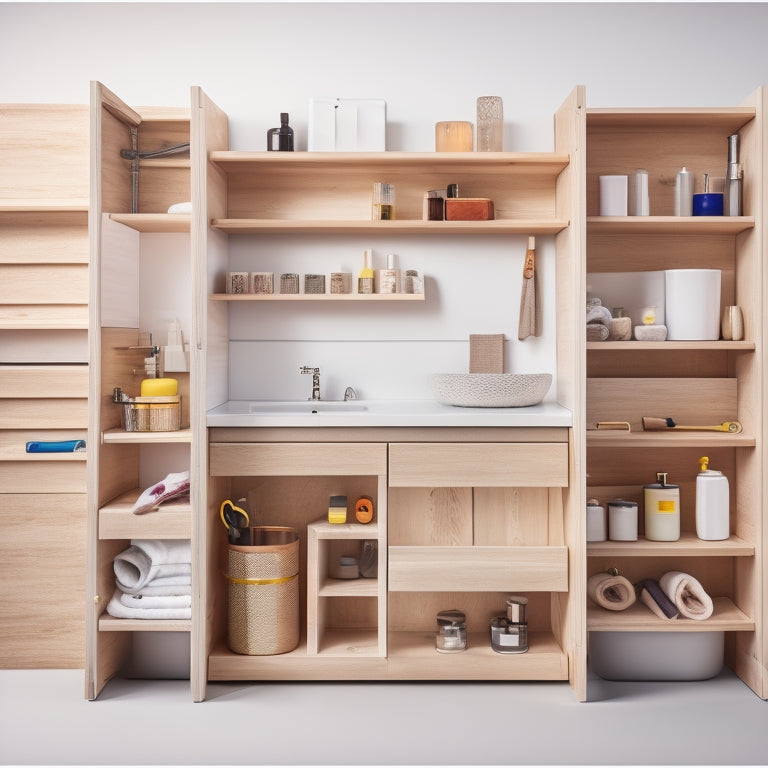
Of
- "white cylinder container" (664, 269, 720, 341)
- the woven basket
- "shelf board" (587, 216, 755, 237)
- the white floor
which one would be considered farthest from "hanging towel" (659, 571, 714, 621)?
the woven basket

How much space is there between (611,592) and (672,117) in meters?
1.86

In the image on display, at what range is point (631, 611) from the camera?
10.1ft

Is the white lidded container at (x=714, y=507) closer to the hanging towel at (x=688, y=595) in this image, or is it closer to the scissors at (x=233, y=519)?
the hanging towel at (x=688, y=595)

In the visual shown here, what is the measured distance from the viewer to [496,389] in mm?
3018

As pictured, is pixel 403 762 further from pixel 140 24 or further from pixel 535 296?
pixel 140 24

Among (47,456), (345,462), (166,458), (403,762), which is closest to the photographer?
(403,762)

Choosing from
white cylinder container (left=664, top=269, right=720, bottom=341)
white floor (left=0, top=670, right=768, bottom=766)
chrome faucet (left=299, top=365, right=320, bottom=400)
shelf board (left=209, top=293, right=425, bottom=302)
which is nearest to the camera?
white floor (left=0, top=670, right=768, bottom=766)

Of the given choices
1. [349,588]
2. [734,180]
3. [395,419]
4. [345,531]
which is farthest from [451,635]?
[734,180]

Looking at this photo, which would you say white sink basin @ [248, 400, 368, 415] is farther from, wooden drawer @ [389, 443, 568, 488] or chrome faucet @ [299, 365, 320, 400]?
wooden drawer @ [389, 443, 568, 488]

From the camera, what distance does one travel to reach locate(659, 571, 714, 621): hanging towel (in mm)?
2990

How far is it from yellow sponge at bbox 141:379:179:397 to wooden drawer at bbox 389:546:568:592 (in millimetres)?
1058

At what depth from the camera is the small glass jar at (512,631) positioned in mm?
3033

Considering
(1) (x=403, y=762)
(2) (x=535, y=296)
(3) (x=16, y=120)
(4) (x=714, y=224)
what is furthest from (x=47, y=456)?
(4) (x=714, y=224)

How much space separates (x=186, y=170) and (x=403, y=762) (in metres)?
2.39
